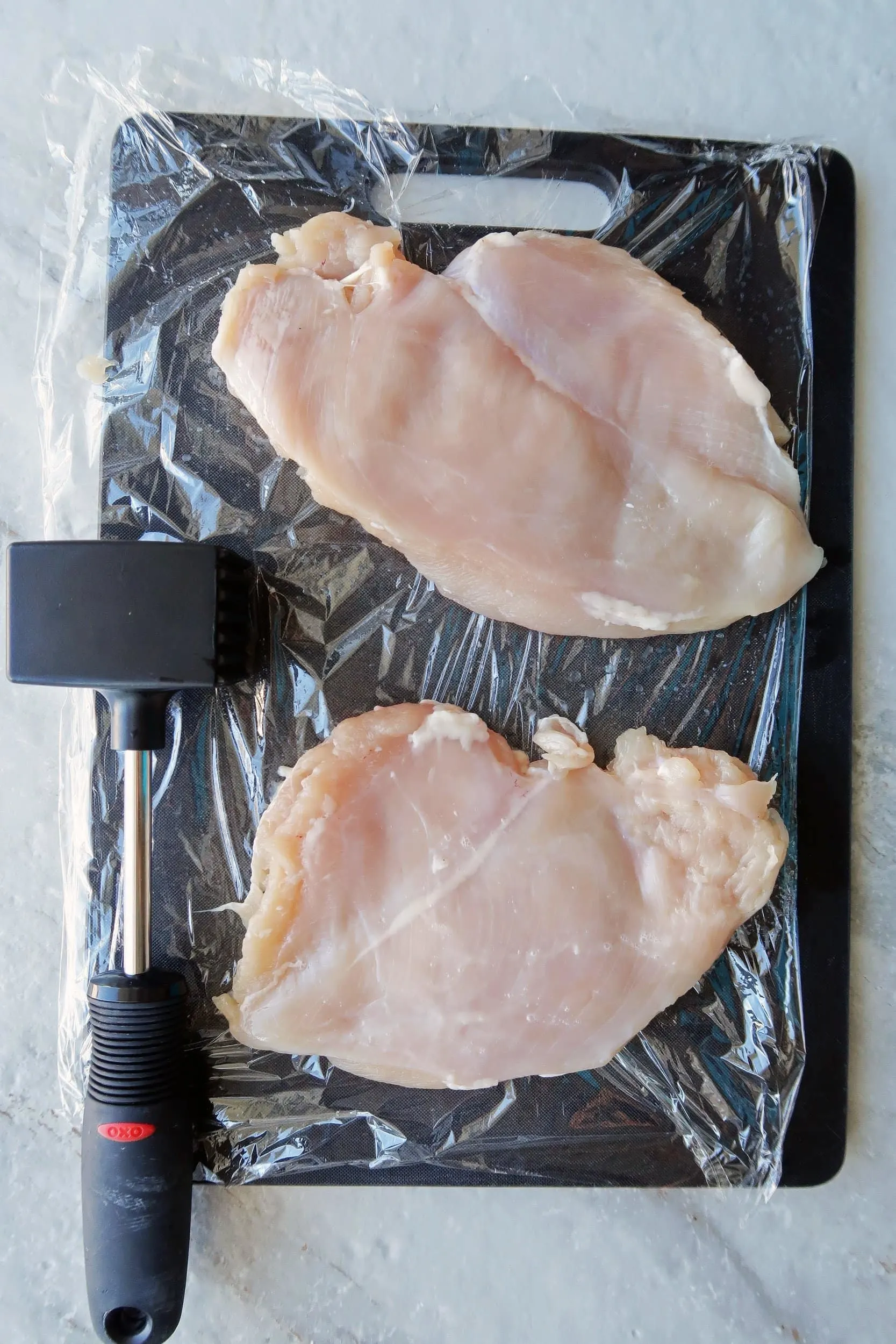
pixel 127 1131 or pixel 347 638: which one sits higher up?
pixel 347 638

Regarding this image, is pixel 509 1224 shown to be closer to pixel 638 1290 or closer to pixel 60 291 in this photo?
pixel 638 1290

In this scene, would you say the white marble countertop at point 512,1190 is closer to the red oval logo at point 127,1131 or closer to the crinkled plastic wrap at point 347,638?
the crinkled plastic wrap at point 347,638

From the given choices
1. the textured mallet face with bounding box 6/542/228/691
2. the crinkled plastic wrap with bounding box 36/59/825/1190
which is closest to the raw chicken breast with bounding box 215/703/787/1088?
the crinkled plastic wrap with bounding box 36/59/825/1190

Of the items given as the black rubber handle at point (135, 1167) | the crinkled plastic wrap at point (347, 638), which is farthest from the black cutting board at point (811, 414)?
the black rubber handle at point (135, 1167)

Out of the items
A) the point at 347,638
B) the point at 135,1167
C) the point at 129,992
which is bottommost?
the point at 135,1167

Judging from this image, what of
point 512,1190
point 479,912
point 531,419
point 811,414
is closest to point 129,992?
point 479,912

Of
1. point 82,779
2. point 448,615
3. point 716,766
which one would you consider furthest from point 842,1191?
point 82,779

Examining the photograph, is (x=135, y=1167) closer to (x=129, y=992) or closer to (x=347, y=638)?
(x=129, y=992)
